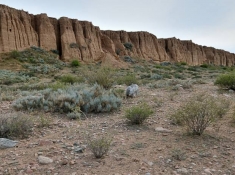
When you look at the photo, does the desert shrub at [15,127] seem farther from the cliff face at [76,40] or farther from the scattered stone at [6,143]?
the cliff face at [76,40]

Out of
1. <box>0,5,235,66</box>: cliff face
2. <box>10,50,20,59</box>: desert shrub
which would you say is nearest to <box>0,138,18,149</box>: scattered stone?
<box>10,50,20,59</box>: desert shrub

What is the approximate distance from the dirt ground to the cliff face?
24219 millimetres

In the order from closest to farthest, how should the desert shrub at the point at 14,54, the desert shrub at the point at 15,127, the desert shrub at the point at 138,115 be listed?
the desert shrub at the point at 15,127 → the desert shrub at the point at 138,115 → the desert shrub at the point at 14,54

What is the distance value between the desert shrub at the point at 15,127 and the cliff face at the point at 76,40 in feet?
77.9

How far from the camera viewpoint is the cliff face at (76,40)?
26.8m

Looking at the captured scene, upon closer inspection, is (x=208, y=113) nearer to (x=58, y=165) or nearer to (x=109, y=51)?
(x=58, y=165)

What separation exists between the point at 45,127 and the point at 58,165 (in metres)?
1.64

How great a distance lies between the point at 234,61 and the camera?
7019 cm

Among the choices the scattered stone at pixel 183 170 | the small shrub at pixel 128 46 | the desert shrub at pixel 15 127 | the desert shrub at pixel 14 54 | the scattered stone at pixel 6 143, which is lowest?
the scattered stone at pixel 183 170

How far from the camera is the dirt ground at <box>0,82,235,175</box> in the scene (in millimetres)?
2779

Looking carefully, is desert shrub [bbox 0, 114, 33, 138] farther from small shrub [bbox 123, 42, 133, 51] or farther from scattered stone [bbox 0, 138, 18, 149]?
small shrub [bbox 123, 42, 133, 51]

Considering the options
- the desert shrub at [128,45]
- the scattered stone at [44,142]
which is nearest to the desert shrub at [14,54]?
the desert shrub at [128,45]

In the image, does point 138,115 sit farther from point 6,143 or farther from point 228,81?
point 228,81

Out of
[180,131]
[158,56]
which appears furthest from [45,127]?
[158,56]
